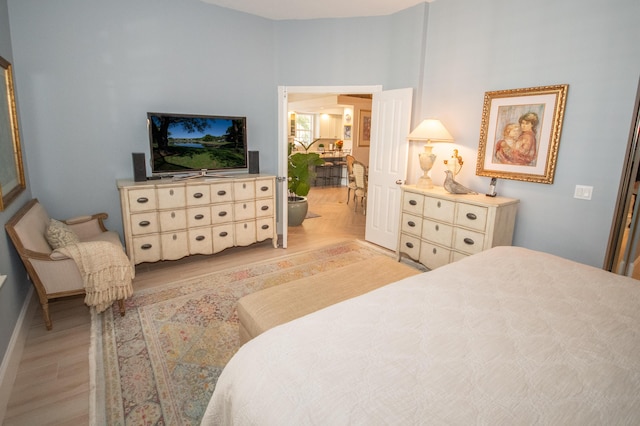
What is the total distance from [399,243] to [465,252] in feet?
2.80

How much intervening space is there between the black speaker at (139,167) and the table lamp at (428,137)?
9.50 feet

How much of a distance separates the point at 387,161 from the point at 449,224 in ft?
4.37

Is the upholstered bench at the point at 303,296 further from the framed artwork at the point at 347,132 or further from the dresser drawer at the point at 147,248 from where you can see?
the framed artwork at the point at 347,132

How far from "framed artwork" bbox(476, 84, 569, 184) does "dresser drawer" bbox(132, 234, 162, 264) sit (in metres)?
3.50

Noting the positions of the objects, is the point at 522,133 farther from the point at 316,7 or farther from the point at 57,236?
the point at 57,236

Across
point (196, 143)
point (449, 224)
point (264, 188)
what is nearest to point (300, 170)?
point (264, 188)

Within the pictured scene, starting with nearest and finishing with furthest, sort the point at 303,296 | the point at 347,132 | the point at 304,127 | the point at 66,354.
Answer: the point at 303,296 < the point at 66,354 < the point at 347,132 < the point at 304,127

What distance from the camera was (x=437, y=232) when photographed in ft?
11.6

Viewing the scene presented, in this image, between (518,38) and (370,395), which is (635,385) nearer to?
(370,395)

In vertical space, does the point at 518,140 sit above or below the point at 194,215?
above

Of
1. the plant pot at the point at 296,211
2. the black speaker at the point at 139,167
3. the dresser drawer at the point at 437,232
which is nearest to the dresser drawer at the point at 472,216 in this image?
the dresser drawer at the point at 437,232

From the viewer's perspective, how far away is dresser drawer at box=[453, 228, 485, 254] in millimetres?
3152

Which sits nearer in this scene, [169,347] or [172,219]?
[169,347]

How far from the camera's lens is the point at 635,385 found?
3.30ft
